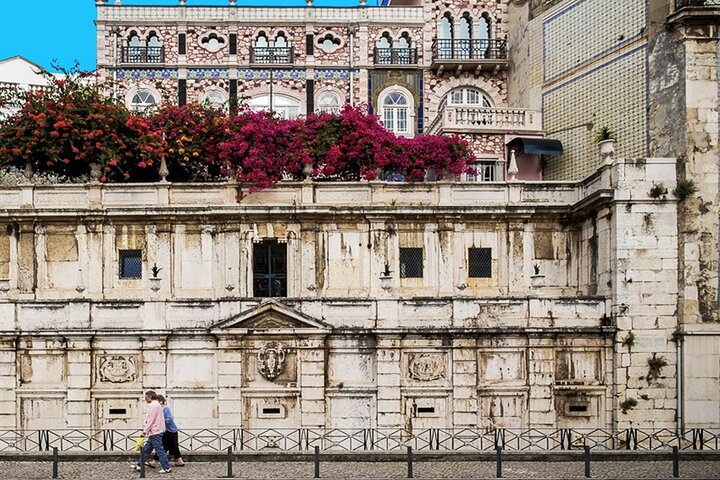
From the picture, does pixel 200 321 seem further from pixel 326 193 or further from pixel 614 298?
pixel 614 298

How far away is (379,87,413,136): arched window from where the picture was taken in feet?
145

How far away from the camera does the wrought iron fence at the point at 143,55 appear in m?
44.1

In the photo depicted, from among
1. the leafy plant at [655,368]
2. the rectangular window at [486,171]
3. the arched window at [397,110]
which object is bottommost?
the leafy plant at [655,368]

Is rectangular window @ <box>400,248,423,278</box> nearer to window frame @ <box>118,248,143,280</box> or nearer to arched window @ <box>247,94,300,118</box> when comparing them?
window frame @ <box>118,248,143,280</box>

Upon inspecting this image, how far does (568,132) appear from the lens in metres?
38.5

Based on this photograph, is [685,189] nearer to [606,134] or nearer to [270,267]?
[606,134]

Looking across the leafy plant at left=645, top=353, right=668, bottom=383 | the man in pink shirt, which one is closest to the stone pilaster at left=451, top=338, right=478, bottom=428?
the leafy plant at left=645, top=353, right=668, bottom=383

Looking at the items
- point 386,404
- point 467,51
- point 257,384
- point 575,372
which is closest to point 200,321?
point 257,384

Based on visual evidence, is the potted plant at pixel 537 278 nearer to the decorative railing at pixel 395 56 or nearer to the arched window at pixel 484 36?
the arched window at pixel 484 36

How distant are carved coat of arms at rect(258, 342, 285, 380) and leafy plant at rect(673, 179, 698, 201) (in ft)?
40.9

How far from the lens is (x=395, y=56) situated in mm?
44594

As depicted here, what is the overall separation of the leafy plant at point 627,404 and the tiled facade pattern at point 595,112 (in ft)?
26.6

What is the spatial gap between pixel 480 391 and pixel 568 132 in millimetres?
12153

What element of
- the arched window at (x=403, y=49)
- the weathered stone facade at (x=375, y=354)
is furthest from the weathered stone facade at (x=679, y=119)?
the arched window at (x=403, y=49)
